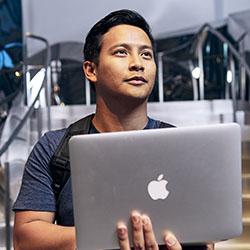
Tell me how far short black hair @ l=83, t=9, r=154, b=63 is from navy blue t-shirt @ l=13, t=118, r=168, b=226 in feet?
0.74

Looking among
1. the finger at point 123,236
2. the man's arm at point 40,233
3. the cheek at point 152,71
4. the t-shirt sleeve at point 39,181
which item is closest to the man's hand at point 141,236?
the finger at point 123,236

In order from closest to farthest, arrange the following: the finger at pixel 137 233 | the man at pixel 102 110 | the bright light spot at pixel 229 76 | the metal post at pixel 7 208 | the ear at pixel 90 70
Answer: the finger at pixel 137 233 < the man at pixel 102 110 < the ear at pixel 90 70 < the metal post at pixel 7 208 < the bright light spot at pixel 229 76

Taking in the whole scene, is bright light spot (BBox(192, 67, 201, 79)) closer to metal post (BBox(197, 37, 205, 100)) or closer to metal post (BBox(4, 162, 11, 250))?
metal post (BBox(197, 37, 205, 100))

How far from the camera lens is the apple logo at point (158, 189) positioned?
131cm

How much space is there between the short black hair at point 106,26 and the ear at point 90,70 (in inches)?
0.4

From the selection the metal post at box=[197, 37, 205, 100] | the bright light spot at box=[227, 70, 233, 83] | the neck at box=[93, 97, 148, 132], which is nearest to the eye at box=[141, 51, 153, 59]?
the neck at box=[93, 97, 148, 132]

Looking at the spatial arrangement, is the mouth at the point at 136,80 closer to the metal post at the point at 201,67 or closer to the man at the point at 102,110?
the man at the point at 102,110

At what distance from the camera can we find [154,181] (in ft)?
4.33

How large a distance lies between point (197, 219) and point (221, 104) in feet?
18.2

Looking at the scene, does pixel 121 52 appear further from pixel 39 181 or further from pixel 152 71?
pixel 39 181

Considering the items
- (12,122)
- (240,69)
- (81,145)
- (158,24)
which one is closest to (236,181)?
(81,145)

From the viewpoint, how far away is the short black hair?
155 cm

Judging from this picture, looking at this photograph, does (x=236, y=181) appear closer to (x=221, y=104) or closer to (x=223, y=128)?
(x=223, y=128)

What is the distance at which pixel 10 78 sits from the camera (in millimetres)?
6070
